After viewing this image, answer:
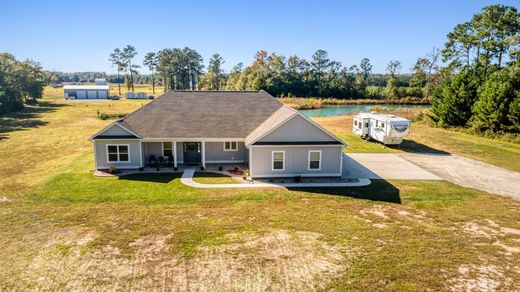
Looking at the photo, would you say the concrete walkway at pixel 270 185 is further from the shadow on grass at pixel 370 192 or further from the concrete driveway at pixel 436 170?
the concrete driveway at pixel 436 170

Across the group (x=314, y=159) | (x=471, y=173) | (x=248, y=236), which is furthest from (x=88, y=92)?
(x=471, y=173)

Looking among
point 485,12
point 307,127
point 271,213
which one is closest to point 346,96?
point 485,12

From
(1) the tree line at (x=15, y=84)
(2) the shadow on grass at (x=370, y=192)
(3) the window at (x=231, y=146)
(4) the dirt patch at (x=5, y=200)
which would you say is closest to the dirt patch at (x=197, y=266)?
(2) the shadow on grass at (x=370, y=192)

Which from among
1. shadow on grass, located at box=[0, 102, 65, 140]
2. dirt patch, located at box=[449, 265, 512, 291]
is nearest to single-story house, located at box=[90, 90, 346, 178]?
dirt patch, located at box=[449, 265, 512, 291]

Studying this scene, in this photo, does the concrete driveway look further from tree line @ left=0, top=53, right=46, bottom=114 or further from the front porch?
tree line @ left=0, top=53, right=46, bottom=114

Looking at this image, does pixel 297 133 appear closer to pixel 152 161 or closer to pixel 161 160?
pixel 161 160
